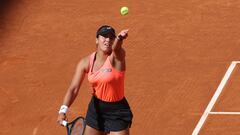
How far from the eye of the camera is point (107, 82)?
8.16m

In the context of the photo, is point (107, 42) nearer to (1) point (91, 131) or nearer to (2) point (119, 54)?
(2) point (119, 54)

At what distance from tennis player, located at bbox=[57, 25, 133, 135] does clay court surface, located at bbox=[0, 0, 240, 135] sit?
9.51 feet

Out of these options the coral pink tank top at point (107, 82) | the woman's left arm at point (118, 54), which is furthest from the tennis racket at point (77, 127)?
the woman's left arm at point (118, 54)

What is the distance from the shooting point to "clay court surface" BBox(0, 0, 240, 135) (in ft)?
38.7

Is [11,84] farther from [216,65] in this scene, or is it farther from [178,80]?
[216,65]

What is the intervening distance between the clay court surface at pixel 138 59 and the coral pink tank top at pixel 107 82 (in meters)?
3.08

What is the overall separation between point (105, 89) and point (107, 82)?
0.13 meters

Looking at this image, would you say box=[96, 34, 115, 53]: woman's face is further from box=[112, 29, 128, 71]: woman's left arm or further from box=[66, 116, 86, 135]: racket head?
box=[66, 116, 86, 135]: racket head

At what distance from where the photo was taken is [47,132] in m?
11.5

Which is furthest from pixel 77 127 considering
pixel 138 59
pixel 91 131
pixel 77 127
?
pixel 138 59

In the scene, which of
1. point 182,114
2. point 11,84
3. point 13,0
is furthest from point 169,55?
point 13,0

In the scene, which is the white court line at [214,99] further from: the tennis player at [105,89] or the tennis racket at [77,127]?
the tennis racket at [77,127]

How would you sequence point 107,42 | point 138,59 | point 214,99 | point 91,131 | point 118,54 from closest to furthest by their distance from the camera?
point 118,54 → point 107,42 → point 91,131 → point 214,99 → point 138,59

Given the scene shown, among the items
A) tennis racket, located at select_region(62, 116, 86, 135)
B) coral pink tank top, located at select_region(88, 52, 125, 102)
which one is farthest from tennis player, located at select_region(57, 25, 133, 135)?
tennis racket, located at select_region(62, 116, 86, 135)
